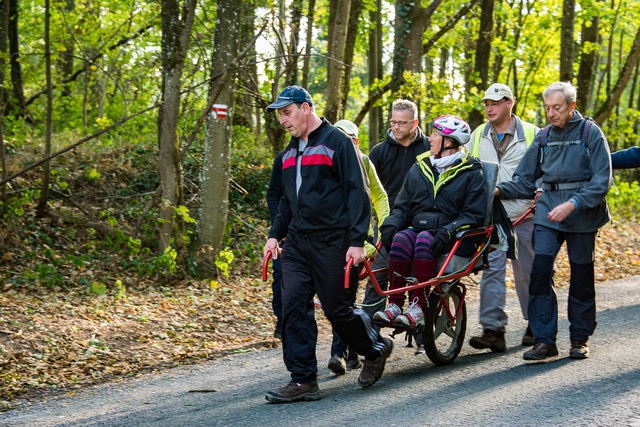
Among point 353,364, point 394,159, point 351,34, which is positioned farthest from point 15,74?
point 353,364

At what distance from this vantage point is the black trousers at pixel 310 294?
21.1 ft

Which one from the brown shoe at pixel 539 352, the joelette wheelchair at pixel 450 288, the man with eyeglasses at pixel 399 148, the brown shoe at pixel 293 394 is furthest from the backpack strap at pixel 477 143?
the brown shoe at pixel 293 394

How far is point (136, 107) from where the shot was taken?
827 inches

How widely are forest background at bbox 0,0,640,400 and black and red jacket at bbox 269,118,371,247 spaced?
2.86 meters

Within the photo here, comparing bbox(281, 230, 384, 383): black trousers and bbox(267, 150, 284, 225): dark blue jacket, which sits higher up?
bbox(267, 150, 284, 225): dark blue jacket

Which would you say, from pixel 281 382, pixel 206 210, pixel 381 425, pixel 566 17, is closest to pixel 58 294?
pixel 206 210

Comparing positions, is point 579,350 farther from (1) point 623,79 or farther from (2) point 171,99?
(1) point 623,79

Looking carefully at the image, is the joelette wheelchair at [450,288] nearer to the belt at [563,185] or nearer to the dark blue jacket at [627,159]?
the belt at [563,185]

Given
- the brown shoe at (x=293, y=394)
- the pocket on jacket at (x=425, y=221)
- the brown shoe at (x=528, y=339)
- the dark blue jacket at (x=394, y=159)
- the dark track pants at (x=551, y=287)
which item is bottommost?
the brown shoe at (x=293, y=394)

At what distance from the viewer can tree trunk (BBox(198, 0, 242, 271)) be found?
12.7 meters

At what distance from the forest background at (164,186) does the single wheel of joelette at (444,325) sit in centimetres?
254

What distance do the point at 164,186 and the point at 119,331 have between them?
3.78 metres

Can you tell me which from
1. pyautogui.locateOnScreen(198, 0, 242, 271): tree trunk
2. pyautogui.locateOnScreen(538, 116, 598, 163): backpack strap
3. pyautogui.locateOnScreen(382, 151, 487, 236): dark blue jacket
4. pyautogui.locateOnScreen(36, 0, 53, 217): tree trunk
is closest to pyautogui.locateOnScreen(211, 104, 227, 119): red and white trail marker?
pyautogui.locateOnScreen(198, 0, 242, 271): tree trunk

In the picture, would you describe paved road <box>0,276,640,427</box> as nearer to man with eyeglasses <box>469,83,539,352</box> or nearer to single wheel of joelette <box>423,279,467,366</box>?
single wheel of joelette <box>423,279,467,366</box>
